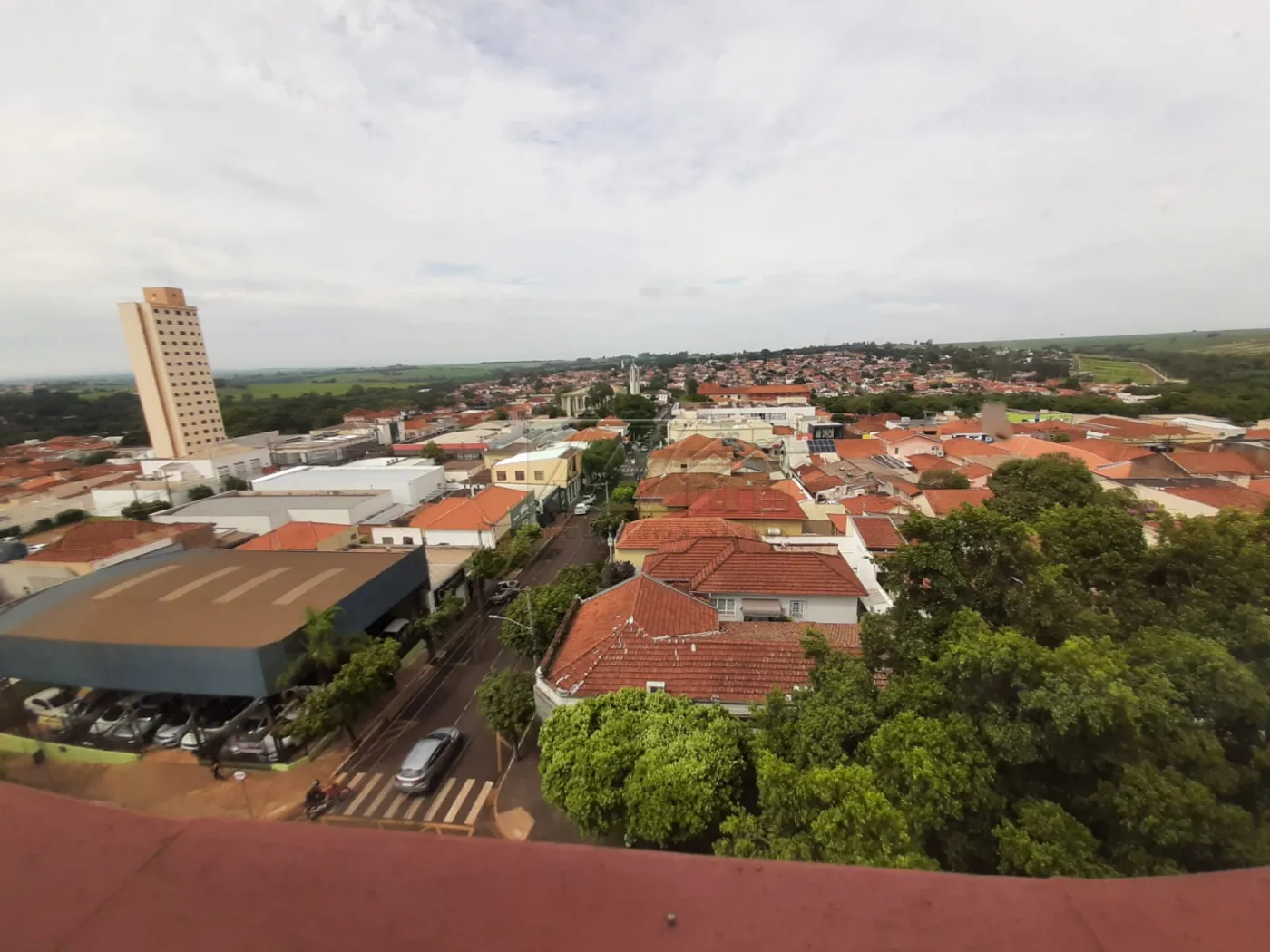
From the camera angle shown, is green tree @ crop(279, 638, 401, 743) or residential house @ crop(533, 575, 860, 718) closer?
residential house @ crop(533, 575, 860, 718)

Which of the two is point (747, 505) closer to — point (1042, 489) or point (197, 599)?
point (1042, 489)

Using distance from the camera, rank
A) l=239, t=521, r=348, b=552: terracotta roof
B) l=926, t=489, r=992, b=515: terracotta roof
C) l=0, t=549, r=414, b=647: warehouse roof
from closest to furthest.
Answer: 1. l=0, t=549, r=414, b=647: warehouse roof
2. l=239, t=521, r=348, b=552: terracotta roof
3. l=926, t=489, r=992, b=515: terracotta roof

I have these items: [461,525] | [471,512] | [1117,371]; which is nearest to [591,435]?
[471,512]

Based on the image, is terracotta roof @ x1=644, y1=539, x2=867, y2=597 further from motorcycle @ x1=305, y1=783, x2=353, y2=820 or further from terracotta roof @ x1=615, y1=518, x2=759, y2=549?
motorcycle @ x1=305, y1=783, x2=353, y2=820

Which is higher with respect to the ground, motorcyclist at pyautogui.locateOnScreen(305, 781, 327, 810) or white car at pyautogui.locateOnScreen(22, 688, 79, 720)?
white car at pyautogui.locateOnScreen(22, 688, 79, 720)

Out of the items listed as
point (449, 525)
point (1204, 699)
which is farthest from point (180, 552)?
point (1204, 699)

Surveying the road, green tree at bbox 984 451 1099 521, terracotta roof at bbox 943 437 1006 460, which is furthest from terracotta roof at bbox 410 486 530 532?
terracotta roof at bbox 943 437 1006 460

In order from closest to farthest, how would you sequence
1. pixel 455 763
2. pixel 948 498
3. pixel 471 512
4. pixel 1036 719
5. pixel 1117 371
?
pixel 1036 719, pixel 455 763, pixel 948 498, pixel 471 512, pixel 1117 371
